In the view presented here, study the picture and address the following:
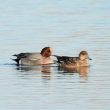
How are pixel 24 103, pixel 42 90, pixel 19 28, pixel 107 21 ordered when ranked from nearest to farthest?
pixel 24 103 → pixel 42 90 → pixel 19 28 → pixel 107 21

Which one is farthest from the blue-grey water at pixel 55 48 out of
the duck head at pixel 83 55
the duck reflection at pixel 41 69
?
the duck head at pixel 83 55

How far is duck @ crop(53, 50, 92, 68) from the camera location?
2602cm

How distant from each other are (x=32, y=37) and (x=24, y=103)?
35.1 feet

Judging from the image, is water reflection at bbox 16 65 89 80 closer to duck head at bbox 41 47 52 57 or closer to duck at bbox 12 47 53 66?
duck at bbox 12 47 53 66

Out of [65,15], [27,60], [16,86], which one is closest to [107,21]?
[65,15]

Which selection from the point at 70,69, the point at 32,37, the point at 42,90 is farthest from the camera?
the point at 32,37

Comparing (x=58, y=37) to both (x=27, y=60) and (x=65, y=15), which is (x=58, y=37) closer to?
(x=27, y=60)

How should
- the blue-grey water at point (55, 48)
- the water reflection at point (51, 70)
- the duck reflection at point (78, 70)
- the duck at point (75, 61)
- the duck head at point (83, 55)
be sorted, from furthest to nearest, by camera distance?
the duck head at point (83, 55) → the duck at point (75, 61) → the duck reflection at point (78, 70) → the water reflection at point (51, 70) → the blue-grey water at point (55, 48)

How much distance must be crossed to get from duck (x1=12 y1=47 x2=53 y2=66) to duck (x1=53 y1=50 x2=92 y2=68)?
0.73 m

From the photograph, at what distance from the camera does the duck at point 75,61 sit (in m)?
26.0

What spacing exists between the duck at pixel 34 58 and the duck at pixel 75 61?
725 mm

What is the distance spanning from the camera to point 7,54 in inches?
1063

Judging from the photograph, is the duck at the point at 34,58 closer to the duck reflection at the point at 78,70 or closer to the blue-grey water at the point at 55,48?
the blue-grey water at the point at 55,48

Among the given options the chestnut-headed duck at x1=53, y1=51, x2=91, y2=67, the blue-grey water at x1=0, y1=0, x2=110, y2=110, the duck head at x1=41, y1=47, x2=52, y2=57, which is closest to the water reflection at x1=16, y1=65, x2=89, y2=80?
the blue-grey water at x1=0, y1=0, x2=110, y2=110
